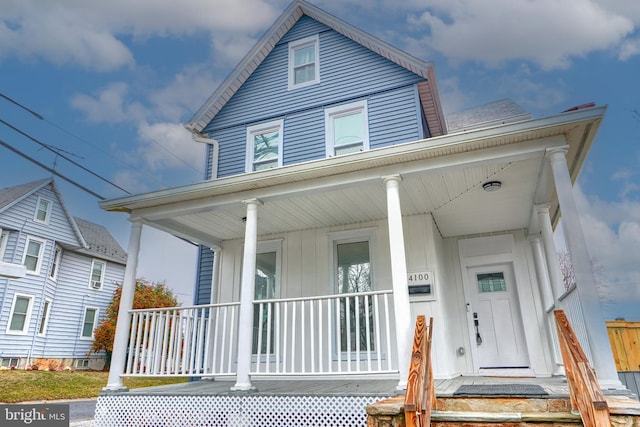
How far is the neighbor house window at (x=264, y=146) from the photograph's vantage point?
7.87m

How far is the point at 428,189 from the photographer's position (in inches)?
205

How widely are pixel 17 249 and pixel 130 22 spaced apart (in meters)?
10.4

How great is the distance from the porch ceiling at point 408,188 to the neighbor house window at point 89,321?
11728mm

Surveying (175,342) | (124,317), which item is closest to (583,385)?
(175,342)

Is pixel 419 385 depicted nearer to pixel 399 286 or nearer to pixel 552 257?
pixel 399 286

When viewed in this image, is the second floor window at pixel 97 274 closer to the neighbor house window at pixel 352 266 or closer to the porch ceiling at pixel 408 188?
the porch ceiling at pixel 408 188

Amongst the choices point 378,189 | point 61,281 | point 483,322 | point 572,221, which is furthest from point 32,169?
point 572,221

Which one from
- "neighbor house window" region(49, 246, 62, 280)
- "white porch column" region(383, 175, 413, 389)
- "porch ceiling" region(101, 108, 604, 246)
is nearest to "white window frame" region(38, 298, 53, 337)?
"neighbor house window" region(49, 246, 62, 280)

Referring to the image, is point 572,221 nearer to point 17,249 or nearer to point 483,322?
point 483,322

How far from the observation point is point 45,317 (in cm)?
1402

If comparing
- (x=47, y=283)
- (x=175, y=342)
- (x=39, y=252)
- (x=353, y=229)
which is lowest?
(x=175, y=342)

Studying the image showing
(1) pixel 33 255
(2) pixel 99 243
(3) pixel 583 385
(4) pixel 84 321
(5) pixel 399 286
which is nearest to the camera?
(3) pixel 583 385

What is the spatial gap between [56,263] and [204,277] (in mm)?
10262

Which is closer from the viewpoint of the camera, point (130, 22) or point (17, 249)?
point (17, 249)
